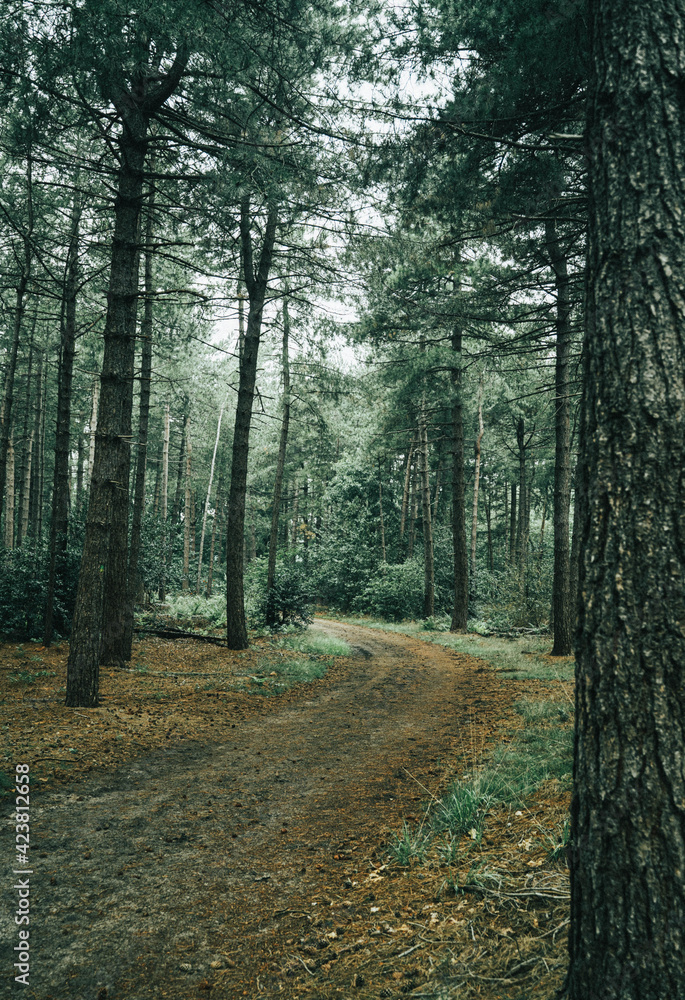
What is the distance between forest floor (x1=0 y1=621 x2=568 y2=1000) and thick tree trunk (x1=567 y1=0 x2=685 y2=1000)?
602mm

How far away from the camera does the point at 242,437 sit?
40.0 ft

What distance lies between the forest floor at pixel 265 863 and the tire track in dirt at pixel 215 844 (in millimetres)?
13

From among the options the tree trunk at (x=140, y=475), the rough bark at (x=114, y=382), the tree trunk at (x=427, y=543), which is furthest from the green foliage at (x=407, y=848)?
the tree trunk at (x=427, y=543)

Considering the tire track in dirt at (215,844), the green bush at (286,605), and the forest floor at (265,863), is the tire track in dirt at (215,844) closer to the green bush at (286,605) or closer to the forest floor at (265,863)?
the forest floor at (265,863)

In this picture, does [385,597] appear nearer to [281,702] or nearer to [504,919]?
[281,702]

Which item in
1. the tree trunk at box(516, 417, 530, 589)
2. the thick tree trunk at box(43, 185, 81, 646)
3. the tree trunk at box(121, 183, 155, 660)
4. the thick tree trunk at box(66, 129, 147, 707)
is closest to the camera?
the thick tree trunk at box(66, 129, 147, 707)

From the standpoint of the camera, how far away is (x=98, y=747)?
5.52m

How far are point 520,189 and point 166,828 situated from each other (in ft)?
25.4

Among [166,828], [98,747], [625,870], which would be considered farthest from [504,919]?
[98,747]

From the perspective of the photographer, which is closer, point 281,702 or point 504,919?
point 504,919

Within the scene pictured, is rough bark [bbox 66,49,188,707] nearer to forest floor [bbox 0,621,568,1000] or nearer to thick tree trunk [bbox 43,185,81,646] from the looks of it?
forest floor [bbox 0,621,568,1000]

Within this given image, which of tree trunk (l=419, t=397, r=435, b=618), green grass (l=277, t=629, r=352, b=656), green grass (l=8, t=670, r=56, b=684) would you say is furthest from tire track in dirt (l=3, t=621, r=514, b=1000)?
tree trunk (l=419, t=397, r=435, b=618)

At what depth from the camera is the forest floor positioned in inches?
95.7

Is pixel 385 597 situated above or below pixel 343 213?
below
